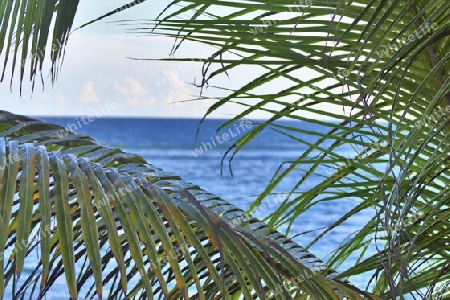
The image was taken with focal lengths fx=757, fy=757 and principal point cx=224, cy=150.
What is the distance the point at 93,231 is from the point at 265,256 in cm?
22

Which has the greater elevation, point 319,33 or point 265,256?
point 319,33

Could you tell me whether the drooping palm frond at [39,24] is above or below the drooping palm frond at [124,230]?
above

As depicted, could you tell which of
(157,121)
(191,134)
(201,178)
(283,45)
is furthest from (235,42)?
(157,121)

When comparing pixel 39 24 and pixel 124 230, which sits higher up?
pixel 39 24

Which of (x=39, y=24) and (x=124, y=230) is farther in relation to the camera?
(x=39, y=24)

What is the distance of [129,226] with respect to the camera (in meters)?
0.68

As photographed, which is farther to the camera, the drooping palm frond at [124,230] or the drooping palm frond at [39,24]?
the drooping palm frond at [39,24]

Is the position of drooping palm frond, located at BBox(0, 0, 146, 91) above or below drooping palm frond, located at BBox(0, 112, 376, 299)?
above

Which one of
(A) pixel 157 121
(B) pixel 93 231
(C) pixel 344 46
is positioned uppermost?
(C) pixel 344 46

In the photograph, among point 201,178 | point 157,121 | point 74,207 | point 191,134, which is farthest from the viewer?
point 157,121

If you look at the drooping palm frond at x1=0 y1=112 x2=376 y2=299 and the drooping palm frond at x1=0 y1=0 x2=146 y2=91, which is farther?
the drooping palm frond at x1=0 y1=0 x2=146 y2=91

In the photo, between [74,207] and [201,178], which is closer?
[74,207]

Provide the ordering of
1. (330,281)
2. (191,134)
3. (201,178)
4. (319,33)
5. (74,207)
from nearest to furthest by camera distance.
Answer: (330,281), (74,207), (319,33), (201,178), (191,134)

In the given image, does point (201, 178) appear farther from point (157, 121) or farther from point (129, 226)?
point (157, 121)
